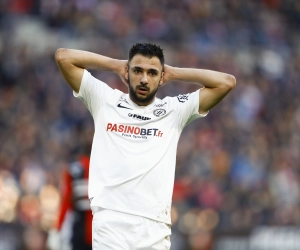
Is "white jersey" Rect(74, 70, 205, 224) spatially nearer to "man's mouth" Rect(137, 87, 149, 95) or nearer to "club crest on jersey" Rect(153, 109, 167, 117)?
"club crest on jersey" Rect(153, 109, 167, 117)

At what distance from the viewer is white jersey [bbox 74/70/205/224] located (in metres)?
6.13

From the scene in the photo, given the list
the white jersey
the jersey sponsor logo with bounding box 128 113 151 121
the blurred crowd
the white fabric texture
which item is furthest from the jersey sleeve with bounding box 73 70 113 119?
the blurred crowd

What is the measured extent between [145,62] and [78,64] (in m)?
0.58

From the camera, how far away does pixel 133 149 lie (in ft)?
20.5

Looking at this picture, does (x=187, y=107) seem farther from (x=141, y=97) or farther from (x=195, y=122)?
(x=195, y=122)

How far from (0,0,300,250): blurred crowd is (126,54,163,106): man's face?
5132mm

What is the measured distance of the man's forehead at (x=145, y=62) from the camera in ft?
20.9

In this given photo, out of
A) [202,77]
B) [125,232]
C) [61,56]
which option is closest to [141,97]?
[202,77]

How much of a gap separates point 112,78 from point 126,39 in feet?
6.62

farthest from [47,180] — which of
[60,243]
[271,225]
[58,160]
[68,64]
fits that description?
[68,64]

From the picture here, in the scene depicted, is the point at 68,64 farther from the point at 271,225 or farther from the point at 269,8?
the point at 269,8

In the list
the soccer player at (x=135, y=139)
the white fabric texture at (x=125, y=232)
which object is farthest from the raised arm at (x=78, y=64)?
the white fabric texture at (x=125, y=232)

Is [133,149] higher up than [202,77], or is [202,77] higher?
[202,77]

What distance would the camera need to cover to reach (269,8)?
23.5m
